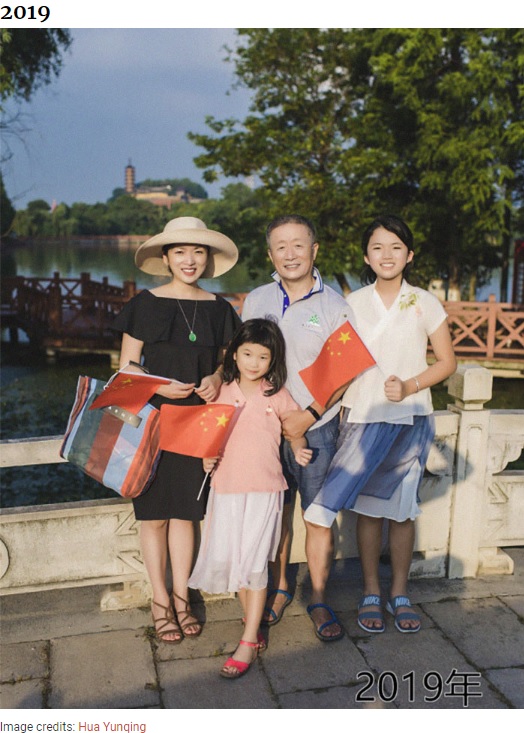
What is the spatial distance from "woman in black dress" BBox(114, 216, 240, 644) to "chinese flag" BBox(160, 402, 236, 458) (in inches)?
3.7

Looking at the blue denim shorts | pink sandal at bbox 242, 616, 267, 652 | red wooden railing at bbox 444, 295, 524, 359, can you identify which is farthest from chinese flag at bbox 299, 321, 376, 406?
red wooden railing at bbox 444, 295, 524, 359

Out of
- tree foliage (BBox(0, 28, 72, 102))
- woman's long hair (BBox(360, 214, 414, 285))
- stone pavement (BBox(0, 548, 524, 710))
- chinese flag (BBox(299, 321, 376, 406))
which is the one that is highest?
tree foliage (BBox(0, 28, 72, 102))

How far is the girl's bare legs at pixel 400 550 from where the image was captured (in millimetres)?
2906

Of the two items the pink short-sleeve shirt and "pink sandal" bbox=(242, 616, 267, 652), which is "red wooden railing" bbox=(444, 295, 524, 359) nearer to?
the pink short-sleeve shirt

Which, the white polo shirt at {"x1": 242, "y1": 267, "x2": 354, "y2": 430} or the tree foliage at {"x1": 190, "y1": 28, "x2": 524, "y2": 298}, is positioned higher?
the tree foliage at {"x1": 190, "y1": 28, "x2": 524, "y2": 298}

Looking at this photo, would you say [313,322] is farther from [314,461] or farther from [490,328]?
[490,328]

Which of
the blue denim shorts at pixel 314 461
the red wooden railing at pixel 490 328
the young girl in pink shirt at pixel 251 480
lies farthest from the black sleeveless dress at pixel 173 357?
the red wooden railing at pixel 490 328

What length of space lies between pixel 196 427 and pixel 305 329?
0.58 meters

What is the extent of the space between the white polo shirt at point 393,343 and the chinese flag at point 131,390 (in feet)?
2.66

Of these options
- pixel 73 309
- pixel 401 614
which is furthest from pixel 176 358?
pixel 73 309

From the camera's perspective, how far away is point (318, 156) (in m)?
13.3

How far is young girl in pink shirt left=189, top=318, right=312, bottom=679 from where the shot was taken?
255cm

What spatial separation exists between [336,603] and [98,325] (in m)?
11.1
